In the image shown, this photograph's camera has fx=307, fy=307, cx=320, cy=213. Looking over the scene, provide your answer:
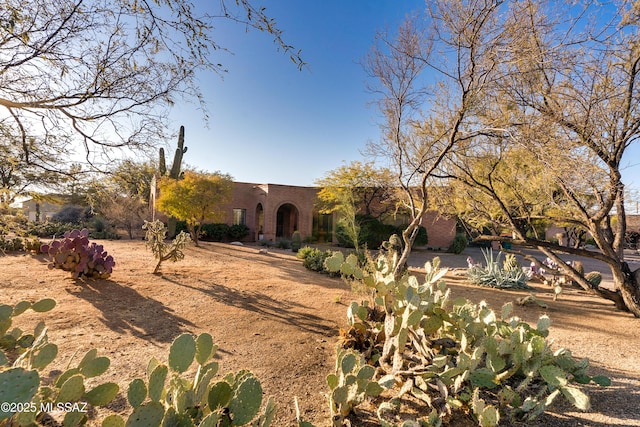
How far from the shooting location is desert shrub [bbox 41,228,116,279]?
543cm

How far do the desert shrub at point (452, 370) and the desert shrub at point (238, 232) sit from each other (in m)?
17.0

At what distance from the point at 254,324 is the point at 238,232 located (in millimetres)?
16061

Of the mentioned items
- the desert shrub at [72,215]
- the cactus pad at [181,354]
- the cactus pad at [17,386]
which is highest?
the desert shrub at [72,215]

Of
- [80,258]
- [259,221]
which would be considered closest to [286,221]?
[259,221]

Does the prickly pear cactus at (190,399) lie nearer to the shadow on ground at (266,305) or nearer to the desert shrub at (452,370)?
the desert shrub at (452,370)

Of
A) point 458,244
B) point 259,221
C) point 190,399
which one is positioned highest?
point 259,221

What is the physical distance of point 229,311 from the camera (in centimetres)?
458

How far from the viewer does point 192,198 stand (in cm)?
1348

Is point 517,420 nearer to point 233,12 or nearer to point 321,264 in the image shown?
point 233,12

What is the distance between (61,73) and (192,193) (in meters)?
10.4

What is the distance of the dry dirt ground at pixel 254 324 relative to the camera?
2574 millimetres

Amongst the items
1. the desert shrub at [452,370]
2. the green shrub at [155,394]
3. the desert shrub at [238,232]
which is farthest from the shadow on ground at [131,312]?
the desert shrub at [238,232]

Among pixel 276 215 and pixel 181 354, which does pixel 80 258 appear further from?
pixel 276 215

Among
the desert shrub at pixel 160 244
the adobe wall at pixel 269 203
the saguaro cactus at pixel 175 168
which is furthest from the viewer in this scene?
the adobe wall at pixel 269 203
